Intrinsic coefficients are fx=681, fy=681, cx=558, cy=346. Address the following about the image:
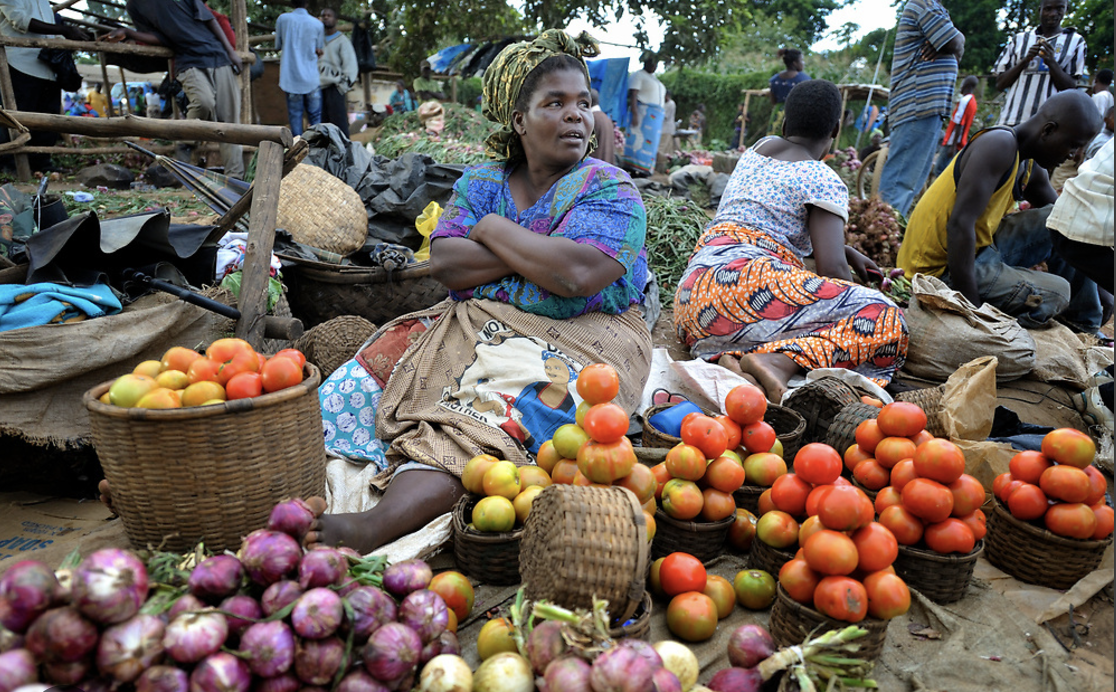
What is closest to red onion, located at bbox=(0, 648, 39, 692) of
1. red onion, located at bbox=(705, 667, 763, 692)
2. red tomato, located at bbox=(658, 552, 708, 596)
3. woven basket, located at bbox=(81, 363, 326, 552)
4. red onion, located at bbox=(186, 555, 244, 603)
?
red onion, located at bbox=(186, 555, 244, 603)

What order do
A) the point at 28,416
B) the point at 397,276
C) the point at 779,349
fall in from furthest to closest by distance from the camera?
the point at 397,276, the point at 779,349, the point at 28,416

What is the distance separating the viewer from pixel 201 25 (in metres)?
6.96

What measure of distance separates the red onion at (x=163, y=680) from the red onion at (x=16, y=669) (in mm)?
153

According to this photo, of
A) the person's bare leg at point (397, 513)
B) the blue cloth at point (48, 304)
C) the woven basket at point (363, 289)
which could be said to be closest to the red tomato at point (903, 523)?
the person's bare leg at point (397, 513)

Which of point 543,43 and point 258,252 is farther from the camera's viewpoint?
point 258,252

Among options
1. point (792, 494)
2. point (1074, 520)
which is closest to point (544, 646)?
point (792, 494)

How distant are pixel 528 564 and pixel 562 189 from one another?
1541mm

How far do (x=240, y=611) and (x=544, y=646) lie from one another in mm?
581

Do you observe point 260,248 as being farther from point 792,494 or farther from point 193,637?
point 792,494

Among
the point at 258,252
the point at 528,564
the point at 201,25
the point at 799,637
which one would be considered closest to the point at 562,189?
the point at 258,252

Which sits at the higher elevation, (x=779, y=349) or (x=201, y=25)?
(x=201, y=25)

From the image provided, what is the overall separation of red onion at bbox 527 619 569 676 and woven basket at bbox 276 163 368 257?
3573 millimetres

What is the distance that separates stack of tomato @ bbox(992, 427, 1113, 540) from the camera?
1960mm

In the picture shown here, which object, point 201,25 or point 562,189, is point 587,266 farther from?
point 201,25
